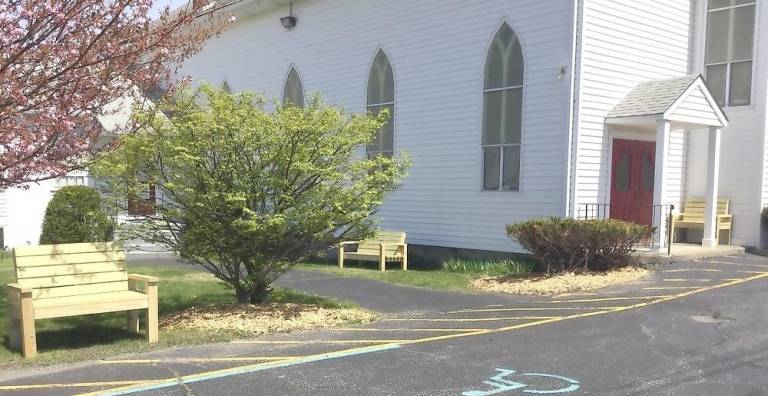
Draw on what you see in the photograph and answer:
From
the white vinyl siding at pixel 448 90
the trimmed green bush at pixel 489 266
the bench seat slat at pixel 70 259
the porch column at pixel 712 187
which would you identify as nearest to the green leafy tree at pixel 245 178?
the bench seat slat at pixel 70 259

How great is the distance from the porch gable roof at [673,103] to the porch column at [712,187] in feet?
1.24

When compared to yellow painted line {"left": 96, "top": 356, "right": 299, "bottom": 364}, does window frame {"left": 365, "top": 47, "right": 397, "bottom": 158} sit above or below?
above

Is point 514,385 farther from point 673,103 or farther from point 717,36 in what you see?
point 717,36

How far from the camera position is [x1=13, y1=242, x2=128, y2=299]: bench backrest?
667cm

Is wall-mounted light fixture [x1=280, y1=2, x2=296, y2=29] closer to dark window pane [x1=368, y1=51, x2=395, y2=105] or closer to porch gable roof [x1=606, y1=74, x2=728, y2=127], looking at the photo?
dark window pane [x1=368, y1=51, x2=395, y2=105]

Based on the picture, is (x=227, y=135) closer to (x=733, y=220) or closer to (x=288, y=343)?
(x=288, y=343)

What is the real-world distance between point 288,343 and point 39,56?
11.7ft

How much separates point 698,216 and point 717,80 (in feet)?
9.87

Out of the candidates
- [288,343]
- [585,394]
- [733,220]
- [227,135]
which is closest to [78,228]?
[227,135]

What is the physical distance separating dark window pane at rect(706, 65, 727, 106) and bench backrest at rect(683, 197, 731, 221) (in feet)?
6.98

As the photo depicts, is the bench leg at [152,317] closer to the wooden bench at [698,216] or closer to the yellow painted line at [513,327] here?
the yellow painted line at [513,327]

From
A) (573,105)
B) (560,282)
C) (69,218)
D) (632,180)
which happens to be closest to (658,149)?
(632,180)

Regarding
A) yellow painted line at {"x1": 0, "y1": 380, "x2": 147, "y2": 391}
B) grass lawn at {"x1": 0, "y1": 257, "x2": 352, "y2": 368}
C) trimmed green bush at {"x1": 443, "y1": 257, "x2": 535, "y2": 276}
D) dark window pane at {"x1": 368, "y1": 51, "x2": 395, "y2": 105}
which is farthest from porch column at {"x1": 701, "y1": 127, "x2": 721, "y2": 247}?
yellow painted line at {"x1": 0, "y1": 380, "x2": 147, "y2": 391}

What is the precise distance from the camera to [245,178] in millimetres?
7828
